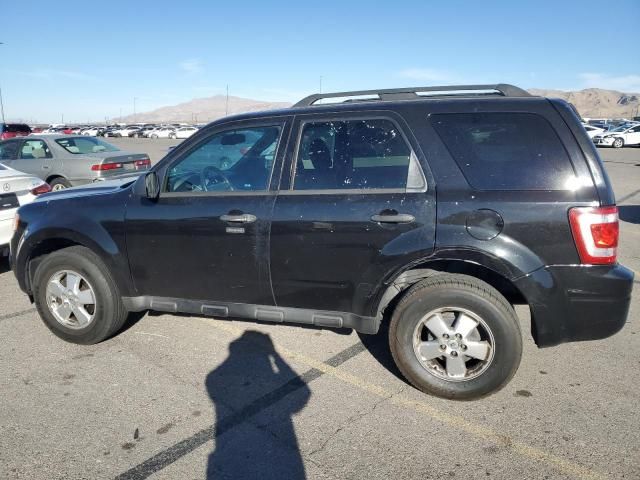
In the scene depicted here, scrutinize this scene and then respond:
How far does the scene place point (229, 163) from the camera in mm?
3816

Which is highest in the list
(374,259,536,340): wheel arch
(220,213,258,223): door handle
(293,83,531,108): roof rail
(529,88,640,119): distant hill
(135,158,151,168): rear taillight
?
(529,88,640,119): distant hill

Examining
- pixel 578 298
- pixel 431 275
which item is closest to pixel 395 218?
pixel 431 275

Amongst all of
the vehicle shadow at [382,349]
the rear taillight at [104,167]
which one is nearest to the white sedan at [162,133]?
the rear taillight at [104,167]

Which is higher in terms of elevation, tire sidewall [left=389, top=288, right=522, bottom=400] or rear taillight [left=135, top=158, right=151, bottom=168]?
rear taillight [left=135, top=158, right=151, bottom=168]

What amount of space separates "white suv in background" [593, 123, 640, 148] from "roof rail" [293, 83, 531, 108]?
3162cm

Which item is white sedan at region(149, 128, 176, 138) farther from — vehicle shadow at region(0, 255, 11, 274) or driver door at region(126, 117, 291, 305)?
driver door at region(126, 117, 291, 305)

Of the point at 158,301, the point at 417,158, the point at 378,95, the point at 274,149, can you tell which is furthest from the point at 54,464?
the point at 378,95

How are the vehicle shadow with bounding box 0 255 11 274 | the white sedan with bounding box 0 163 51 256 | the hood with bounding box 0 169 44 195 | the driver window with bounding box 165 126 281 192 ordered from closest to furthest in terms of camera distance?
the driver window with bounding box 165 126 281 192 < the white sedan with bounding box 0 163 51 256 < the hood with bounding box 0 169 44 195 < the vehicle shadow with bounding box 0 255 11 274

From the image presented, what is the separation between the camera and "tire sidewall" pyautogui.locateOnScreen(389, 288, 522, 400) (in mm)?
2984

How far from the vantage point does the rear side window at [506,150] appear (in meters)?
2.90

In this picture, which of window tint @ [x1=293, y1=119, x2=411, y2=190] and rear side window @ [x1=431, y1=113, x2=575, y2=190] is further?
window tint @ [x1=293, y1=119, x2=411, y2=190]

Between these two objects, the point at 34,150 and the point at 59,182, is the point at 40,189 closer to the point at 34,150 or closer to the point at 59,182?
the point at 59,182

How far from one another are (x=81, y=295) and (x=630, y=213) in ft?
32.2

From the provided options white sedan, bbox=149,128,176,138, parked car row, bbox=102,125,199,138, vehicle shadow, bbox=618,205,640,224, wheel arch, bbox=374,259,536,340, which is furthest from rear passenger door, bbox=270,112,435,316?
white sedan, bbox=149,128,176,138
